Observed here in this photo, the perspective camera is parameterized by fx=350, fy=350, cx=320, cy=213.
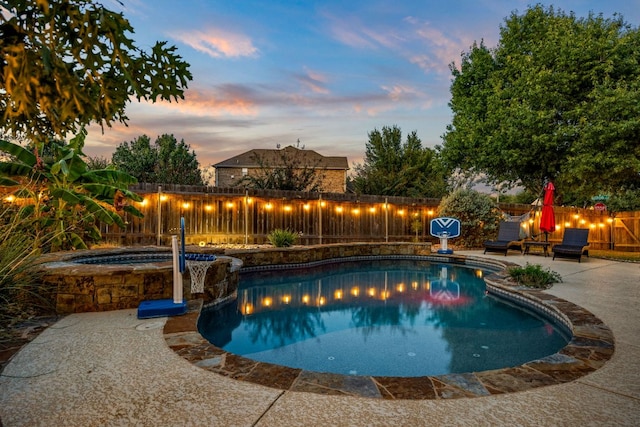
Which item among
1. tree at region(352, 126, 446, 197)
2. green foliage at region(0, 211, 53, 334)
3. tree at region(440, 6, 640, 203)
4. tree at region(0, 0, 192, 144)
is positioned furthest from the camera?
tree at region(352, 126, 446, 197)

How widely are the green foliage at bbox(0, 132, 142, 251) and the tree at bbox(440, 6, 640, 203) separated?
47.3 feet

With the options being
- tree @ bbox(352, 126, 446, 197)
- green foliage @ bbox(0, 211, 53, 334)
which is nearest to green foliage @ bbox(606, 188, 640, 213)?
tree @ bbox(352, 126, 446, 197)

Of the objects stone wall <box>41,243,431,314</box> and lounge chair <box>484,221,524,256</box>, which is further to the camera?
lounge chair <box>484,221,524,256</box>

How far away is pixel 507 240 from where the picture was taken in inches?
508

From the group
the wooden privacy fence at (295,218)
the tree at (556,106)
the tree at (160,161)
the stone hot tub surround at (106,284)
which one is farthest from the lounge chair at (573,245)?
the tree at (160,161)

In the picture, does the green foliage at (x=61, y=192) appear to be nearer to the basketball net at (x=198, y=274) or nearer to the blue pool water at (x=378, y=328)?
the basketball net at (x=198, y=274)

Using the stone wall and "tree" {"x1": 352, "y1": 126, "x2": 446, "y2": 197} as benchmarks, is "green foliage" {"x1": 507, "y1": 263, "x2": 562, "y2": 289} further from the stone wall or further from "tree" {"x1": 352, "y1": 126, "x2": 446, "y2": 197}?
"tree" {"x1": 352, "y1": 126, "x2": 446, "y2": 197}

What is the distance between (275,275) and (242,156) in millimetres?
21848

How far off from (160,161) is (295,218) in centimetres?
1074

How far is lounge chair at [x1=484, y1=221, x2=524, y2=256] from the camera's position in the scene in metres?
12.5

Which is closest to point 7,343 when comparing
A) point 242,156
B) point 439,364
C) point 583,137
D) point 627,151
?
point 439,364

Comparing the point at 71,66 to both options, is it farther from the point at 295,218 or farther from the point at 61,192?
the point at 295,218

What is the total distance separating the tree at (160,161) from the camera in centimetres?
1930

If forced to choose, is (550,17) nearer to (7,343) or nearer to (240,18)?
(240,18)
